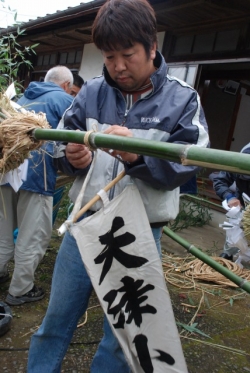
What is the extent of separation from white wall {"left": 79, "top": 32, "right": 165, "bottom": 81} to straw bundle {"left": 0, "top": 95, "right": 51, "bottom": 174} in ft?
22.4

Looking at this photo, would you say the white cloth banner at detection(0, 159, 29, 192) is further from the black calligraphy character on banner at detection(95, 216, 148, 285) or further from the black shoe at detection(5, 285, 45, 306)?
the black shoe at detection(5, 285, 45, 306)

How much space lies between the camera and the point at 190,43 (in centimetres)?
636

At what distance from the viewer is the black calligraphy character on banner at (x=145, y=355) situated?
149 cm

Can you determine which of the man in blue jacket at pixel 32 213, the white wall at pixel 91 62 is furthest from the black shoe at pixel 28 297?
the white wall at pixel 91 62

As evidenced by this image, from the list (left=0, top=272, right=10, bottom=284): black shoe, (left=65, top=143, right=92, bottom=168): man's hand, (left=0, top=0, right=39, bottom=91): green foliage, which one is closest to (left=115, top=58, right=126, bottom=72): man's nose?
(left=65, top=143, right=92, bottom=168): man's hand

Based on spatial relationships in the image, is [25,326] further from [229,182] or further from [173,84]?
[229,182]

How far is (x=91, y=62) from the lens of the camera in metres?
8.50

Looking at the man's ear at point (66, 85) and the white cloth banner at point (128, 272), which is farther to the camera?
the man's ear at point (66, 85)

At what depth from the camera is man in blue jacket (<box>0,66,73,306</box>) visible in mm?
3094

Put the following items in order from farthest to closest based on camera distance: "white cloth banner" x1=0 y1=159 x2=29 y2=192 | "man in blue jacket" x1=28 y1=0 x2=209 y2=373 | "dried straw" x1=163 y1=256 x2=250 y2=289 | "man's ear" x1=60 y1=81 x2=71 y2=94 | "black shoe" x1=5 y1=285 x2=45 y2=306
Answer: "dried straw" x1=163 y1=256 x2=250 y2=289 → "man's ear" x1=60 y1=81 x2=71 y2=94 → "black shoe" x1=5 y1=285 x2=45 y2=306 → "white cloth banner" x1=0 y1=159 x2=29 y2=192 → "man in blue jacket" x1=28 y1=0 x2=209 y2=373

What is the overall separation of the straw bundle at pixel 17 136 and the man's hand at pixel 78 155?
0.13m

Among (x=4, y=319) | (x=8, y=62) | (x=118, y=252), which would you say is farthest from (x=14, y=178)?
(x=8, y=62)

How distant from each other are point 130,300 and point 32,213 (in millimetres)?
1791

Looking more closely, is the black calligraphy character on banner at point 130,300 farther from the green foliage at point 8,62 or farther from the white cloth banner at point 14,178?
the green foliage at point 8,62
